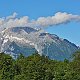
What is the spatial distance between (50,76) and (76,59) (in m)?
14.9

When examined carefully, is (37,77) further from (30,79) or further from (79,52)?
(79,52)

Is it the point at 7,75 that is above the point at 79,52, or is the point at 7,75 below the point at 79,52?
below

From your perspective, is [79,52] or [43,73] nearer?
[43,73]

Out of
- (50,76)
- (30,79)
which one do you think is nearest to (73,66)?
(50,76)

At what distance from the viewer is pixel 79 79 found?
95.8m

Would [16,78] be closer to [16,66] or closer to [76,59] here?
[16,66]

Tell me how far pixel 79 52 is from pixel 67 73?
25781 mm

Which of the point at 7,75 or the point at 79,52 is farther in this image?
the point at 79,52

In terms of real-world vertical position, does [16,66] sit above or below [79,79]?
above

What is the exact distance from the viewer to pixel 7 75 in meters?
108

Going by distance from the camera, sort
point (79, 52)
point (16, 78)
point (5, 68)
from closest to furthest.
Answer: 1. point (16, 78)
2. point (5, 68)
3. point (79, 52)

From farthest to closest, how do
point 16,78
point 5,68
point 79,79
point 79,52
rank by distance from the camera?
point 79,52, point 5,68, point 16,78, point 79,79

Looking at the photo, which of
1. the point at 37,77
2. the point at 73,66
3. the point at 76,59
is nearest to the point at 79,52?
the point at 76,59

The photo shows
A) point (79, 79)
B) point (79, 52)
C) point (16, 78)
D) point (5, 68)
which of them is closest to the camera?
point (79, 79)
